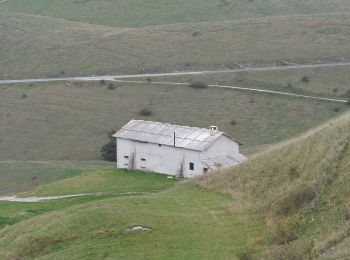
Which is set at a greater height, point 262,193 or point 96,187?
point 262,193

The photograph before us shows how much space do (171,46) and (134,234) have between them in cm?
6556

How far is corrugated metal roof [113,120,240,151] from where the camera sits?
3947cm

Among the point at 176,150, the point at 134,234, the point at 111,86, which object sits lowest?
the point at 111,86

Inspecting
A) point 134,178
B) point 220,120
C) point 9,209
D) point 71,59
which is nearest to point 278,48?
point 71,59

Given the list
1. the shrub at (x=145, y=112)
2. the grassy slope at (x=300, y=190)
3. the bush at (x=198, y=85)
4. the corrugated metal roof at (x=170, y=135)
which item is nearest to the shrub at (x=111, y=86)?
the bush at (x=198, y=85)

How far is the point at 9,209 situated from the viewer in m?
34.7

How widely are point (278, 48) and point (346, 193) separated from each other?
65599 millimetres

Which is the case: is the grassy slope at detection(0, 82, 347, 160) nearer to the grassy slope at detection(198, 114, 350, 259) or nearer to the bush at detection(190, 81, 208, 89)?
the bush at detection(190, 81, 208, 89)

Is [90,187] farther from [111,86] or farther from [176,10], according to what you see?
[176,10]

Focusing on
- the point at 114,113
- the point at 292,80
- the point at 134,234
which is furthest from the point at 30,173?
the point at 292,80

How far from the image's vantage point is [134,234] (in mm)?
21750

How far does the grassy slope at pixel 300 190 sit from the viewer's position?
19.3m

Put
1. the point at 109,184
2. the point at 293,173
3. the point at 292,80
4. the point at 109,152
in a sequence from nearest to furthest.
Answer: the point at 293,173 < the point at 109,184 < the point at 109,152 < the point at 292,80

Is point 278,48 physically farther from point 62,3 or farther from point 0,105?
point 62,3
